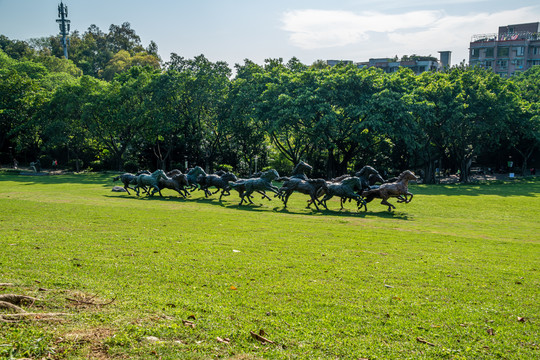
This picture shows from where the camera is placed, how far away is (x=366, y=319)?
610 cm

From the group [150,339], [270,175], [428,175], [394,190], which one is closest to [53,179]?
[270,175]

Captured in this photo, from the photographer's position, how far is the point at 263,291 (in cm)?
707

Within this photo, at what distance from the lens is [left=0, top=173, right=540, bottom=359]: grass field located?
5172mm

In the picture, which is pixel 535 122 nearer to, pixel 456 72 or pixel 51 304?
pixel 456 72

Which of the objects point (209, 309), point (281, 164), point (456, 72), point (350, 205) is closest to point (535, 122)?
point (456, 72)

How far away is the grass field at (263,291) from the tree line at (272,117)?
23686 millimetres

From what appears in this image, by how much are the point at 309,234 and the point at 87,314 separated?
8.24 m

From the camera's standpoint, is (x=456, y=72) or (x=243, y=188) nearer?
(x=243, y=188)

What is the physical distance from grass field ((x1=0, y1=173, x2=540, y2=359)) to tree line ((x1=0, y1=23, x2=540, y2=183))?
23.7m

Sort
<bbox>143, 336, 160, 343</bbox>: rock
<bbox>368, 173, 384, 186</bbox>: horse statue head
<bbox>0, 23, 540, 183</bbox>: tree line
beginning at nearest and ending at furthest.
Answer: <bbox>143, 336, 160, 343</bbox>: rock
<bbox>368, 173, 384, 186</bbox>: horse statue head
<bbox>0, 23, 540, 183</bbox>: tree line

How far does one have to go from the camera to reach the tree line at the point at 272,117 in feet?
121

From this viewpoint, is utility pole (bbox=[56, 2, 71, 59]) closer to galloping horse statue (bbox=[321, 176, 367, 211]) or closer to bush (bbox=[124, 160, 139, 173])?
bush (bbox=[124, 160, 139, 173])

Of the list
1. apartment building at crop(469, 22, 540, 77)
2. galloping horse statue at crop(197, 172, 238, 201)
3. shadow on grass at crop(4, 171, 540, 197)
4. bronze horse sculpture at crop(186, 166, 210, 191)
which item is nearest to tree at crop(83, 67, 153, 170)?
shadow on grass at crop(4, 171, 540, 197)

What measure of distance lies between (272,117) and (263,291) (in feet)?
102
